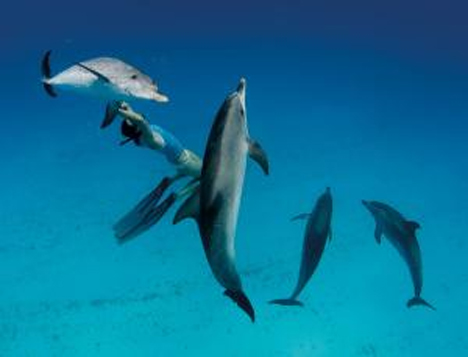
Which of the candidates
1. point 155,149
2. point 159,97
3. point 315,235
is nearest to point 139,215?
point 155,149

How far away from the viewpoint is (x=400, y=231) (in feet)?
29.8

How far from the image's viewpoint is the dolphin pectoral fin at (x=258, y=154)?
2.98 meters

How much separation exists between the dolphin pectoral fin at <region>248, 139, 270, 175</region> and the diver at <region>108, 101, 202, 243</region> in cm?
39

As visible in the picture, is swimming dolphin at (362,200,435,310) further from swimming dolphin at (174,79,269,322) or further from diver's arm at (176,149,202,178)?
swimming dolphin at (174,79,269,322)

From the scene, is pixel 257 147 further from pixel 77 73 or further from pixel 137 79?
pixel 77 73

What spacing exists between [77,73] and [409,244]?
6.47 m

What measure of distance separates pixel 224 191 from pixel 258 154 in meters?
0.59

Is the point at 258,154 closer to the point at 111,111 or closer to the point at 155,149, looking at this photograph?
the point at 155,149

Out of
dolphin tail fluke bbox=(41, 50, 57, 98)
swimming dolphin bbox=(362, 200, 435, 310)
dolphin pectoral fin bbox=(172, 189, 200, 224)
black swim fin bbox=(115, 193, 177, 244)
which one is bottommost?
swimming dolphin bbox=(362, 200, 435, 310)

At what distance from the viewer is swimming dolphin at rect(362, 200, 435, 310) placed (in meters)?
8.86

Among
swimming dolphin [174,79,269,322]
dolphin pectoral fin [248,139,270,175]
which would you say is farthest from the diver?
swimming dolphin [174,79,269,322]

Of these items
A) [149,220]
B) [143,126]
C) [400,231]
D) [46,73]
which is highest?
[46,73]

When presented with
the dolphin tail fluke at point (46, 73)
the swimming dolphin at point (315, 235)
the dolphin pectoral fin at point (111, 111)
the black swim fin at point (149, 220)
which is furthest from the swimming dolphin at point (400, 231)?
the dolphin tail fluke at point (46, 73)

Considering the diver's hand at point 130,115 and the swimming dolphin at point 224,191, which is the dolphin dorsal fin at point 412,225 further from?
the swimming dolphin at point 224,191
